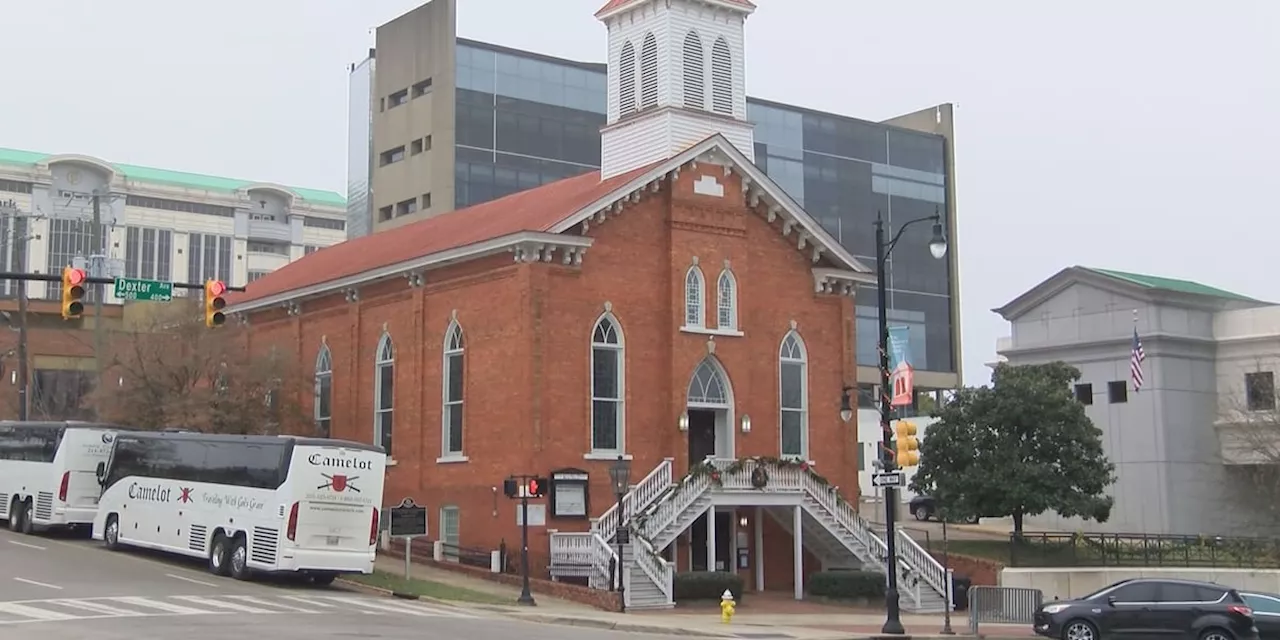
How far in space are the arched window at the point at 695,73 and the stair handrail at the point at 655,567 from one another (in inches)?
563

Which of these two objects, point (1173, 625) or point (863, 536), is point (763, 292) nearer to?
point (863, 536)

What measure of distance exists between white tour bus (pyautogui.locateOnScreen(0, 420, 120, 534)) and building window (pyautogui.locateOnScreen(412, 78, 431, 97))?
158 feet

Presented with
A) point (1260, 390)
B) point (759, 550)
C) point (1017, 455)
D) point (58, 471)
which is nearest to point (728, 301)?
point (759, 550)

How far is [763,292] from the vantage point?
44.7m

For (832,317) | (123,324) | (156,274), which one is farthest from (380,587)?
(156,274)

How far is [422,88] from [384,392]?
153ft

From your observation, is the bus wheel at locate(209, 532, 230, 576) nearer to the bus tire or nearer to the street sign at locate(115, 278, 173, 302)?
the bus tire

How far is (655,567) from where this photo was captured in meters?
36.8

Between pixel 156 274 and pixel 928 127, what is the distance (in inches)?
3068

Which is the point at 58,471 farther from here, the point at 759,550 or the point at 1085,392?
the point at 1085,392

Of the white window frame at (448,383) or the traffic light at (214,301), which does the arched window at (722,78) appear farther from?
the traffic light at (214,301)

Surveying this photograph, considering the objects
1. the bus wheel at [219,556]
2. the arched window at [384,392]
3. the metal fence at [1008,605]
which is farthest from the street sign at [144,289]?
the metal fence at [1008,605]

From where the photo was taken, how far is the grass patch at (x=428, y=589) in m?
34.8

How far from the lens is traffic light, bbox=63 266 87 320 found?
2832cm
